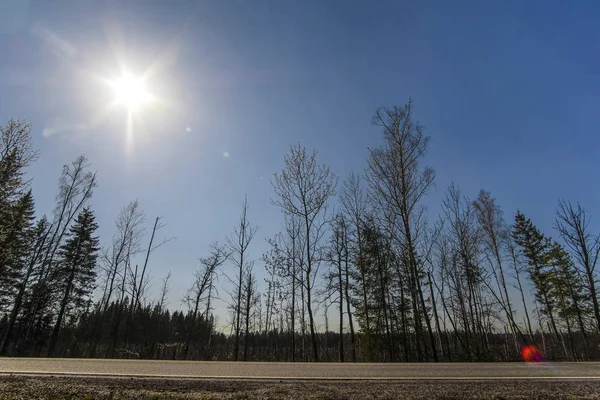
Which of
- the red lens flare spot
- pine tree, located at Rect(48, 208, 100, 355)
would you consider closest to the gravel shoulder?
the red lens flare spot

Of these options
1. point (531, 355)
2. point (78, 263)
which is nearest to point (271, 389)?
point (531, 355)

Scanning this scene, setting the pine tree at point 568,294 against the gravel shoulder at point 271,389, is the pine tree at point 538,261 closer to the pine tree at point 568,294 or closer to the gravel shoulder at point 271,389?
the pine tree at point 568,294

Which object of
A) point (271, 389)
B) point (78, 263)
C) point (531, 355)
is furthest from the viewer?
point (78, 263)

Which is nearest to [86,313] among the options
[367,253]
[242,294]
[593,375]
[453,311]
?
[242,294]

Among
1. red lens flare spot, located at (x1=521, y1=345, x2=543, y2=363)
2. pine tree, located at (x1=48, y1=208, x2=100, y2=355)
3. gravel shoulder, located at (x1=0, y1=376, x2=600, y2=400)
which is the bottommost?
red lens flare spot, located at (x1=521, y1=345, x2=543, y2=363)

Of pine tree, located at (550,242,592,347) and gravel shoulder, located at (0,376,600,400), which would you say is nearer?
gravel shoulder, located at (0,376,600,400)

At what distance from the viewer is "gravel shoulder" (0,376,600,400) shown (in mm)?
3520

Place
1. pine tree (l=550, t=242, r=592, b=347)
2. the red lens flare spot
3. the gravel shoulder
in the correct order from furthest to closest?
1. pine tree (l=550, t=242, r=592, b=347)
2. the red lens flare spot
3. the gravel shoulder

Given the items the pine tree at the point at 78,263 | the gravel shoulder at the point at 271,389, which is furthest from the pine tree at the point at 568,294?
the pine tree at the point at 78,263

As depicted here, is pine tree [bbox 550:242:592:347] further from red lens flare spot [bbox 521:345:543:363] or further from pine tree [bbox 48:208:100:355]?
pine tree [bbox 48:208:100:355]

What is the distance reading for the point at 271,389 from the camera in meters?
3.87

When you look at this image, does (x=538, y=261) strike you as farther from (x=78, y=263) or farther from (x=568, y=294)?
(x=78, y=263)

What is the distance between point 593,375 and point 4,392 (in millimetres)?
9270

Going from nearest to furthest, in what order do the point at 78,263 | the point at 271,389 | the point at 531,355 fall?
the point at 271,389, the point at 531,355, the point at 78,263
